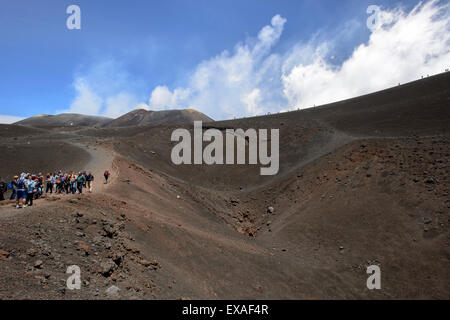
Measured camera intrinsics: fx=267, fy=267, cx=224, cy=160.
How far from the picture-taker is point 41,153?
26781mm

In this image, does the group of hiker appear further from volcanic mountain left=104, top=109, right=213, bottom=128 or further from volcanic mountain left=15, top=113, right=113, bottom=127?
volcanic mountain left=15, top=113, right=113, bottom=127

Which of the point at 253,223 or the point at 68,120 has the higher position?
the point at 68,120

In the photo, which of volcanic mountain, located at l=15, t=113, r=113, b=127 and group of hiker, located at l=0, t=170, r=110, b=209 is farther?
volcanic mountain, located at l=15, t=113, r=113, b=127

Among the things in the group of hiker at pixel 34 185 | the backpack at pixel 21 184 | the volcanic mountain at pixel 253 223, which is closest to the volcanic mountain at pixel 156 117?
the volcanic mountain at pixel 253 223

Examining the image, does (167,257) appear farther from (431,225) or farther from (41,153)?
(41,153)

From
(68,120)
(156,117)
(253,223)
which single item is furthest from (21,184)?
(68,120)

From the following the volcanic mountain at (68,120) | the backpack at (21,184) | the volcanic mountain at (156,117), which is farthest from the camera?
the volcanic mountain at (68,120)

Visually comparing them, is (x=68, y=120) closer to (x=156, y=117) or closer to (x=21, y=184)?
(x=156, y=117)

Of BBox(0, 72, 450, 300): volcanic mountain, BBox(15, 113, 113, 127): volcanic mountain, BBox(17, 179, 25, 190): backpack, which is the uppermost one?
BBox(15, 113, 113, 127): volcanic mountain

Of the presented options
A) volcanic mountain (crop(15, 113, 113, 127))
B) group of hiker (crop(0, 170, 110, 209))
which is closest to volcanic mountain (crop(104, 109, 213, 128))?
volcanic mountain (crop(15, 113, 113, 127))

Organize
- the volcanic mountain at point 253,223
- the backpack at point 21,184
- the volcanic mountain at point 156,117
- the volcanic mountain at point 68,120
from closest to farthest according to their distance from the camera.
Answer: the volcanic mountain at point 253,223
the backpack at point 21,184
the volcanic mountain at point 156,117
the volcanic mountain at point 68,120

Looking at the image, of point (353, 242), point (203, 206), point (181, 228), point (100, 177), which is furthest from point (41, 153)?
point (353, 242)

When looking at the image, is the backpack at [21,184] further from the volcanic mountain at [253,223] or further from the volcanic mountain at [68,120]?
the volcanic mountain at [68,120]

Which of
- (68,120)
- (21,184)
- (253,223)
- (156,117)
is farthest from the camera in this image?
(156,117)
